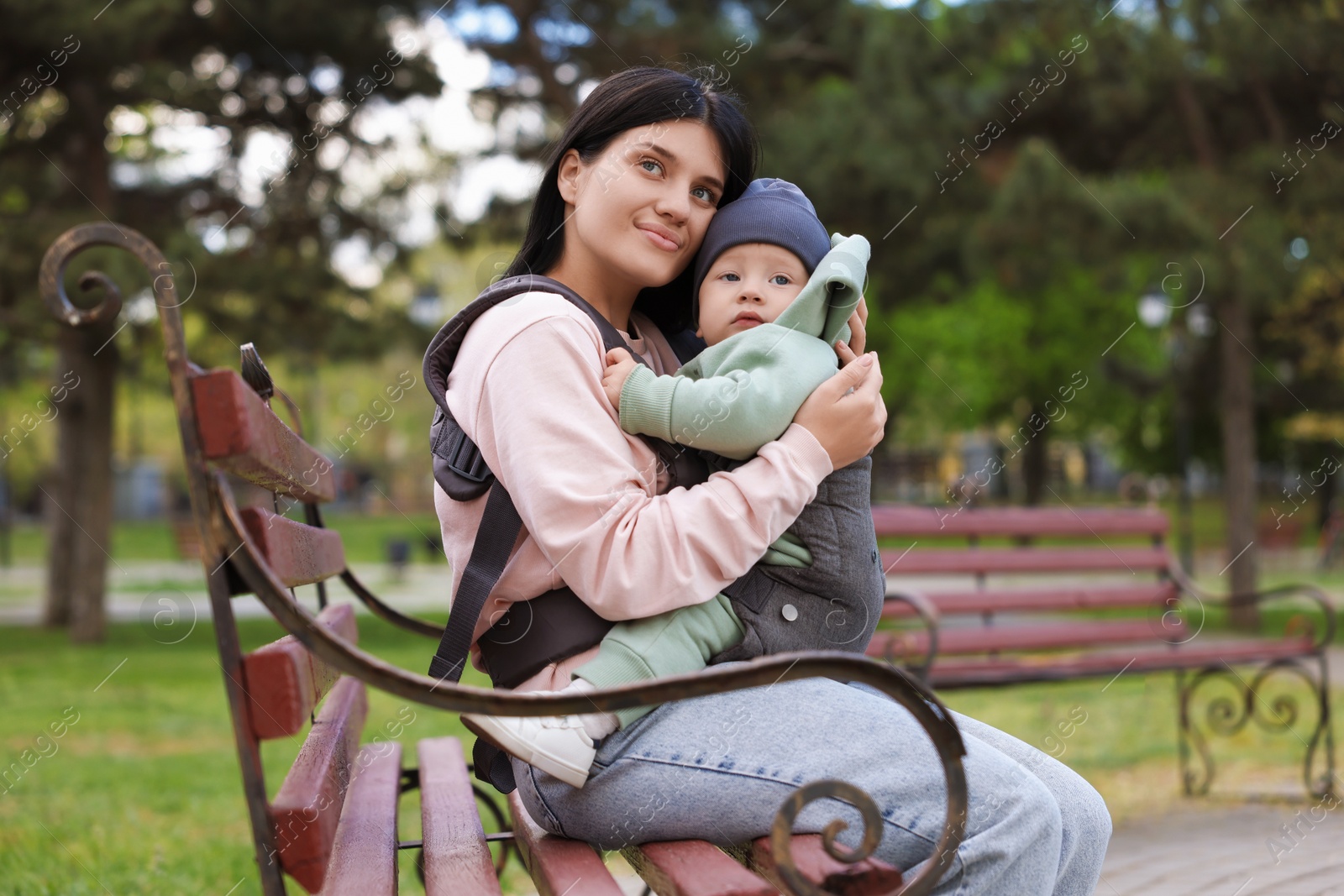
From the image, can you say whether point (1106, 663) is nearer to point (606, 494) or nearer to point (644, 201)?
point (644, 201)

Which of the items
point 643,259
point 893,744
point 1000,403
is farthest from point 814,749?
point 1000,403

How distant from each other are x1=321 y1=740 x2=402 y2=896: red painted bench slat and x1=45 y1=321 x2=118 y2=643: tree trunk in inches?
410

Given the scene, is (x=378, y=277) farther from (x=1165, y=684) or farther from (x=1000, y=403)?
(x=1000, y=403)

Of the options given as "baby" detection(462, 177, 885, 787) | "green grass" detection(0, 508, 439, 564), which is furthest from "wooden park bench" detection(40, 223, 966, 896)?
"green grass" detection(0, 508, 439, 564)

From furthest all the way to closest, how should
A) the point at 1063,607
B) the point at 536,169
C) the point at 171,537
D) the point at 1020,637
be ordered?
A: the point at 171,537, the point at 536,169, the point at 1063,607, the point at 1020,637

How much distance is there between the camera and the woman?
5.53ft

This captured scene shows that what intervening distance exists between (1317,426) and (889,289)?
38.2 ft

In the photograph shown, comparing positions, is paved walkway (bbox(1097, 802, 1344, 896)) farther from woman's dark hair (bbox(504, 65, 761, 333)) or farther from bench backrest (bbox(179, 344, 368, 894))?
bench backrest (bbox(179, 344, 368, 894))

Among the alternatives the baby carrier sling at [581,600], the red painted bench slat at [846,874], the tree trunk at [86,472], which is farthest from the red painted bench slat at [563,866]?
the tree trunk at [86,472]

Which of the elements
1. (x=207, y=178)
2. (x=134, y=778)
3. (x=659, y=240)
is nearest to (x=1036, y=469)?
(x=207, y=178)

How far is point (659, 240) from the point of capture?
214cm

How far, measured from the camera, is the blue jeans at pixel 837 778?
1675 mm

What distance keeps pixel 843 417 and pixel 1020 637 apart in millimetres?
3644

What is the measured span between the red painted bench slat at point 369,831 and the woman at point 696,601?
25cm
